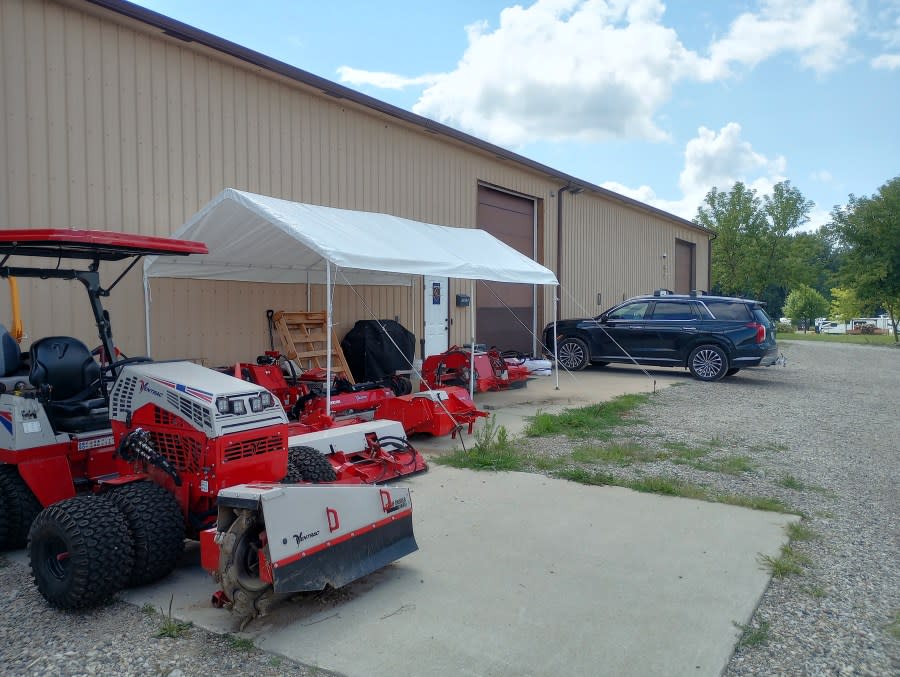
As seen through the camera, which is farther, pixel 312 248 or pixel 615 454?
pixel 615 454

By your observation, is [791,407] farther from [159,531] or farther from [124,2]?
[124,2]

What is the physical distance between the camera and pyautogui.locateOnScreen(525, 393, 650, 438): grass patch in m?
8.18

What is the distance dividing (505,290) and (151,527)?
12.2 m

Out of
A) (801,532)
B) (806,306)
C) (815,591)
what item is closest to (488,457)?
(801,532)

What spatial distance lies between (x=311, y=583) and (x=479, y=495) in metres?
2.39

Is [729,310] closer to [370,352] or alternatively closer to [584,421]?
[584,421]

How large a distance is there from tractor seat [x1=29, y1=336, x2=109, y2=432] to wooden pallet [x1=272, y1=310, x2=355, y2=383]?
14.8 ft

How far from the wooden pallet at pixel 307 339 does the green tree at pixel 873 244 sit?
88.2 feet

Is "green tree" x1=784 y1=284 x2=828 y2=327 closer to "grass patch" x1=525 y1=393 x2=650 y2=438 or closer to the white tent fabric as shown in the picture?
"grass patch" x1=525 y1=393 x2=650 y2=438

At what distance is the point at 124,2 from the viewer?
24.0 feet

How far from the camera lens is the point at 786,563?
4.14 m

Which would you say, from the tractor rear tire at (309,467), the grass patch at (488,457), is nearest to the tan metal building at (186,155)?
the grass patch at (488,457)

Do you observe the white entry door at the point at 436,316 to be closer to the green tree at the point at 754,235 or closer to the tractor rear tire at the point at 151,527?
the tractor rear tire at the point at 151,527

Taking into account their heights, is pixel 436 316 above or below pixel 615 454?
above
